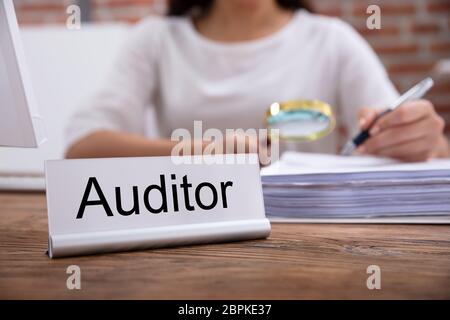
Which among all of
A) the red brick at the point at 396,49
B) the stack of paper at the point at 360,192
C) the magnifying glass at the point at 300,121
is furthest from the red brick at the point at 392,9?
the stack of paper at the point at 360,192

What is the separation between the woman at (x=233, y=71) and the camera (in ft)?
4.09

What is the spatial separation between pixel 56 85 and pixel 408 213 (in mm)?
1318

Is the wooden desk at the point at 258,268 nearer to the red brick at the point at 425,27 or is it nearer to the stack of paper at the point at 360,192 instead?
the stack of paper at the point at 360,192

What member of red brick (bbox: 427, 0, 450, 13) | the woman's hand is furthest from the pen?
red brick (bbox: 427, 0, 450, 13)

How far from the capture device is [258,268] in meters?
0.37

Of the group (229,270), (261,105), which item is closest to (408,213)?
(229,270)

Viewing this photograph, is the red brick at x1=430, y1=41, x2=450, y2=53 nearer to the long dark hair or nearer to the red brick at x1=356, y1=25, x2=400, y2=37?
the red brick at x1=356, y1=25, x2=400, y2=37

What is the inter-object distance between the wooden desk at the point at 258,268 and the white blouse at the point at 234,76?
0.77m

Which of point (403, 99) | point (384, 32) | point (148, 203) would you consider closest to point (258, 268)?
point (148, 203)

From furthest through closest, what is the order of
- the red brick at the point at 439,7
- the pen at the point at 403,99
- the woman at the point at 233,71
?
the red brick at the point at 439,7 < the woman at the point at 233,71 < the pen at the point at 403,99

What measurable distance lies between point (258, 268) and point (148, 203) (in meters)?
0.12

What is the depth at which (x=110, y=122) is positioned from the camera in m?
1.18

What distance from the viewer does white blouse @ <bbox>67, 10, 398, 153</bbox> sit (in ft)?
4.10

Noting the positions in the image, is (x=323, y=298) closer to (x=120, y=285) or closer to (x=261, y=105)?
(x=120, y=285)
